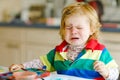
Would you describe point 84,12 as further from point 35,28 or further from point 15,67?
point 35,28

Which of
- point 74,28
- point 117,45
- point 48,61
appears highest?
point 74,28

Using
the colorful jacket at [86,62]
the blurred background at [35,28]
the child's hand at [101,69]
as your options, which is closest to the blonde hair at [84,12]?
the colorful jacket at [86,62]

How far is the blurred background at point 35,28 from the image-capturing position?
262cm

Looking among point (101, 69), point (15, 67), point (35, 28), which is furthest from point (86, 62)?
point (35, 28)

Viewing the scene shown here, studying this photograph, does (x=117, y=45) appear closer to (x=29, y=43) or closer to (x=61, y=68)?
(x=29, y=43)

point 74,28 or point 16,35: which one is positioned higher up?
point 74,28

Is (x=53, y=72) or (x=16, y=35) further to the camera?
(x=16, y=35)

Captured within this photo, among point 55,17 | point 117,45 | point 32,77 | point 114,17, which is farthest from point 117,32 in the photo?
point 32,77

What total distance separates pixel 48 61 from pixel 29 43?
1687 millimetres

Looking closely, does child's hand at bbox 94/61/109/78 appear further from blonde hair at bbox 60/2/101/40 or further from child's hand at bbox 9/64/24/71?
child's hand at bbox 9/64/24/71

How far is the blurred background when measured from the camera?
262 centimetres

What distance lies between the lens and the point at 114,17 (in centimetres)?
308

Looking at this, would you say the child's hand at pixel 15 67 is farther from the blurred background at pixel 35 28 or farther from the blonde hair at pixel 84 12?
the blurred background at pixel 35 28

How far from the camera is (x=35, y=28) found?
284cm
